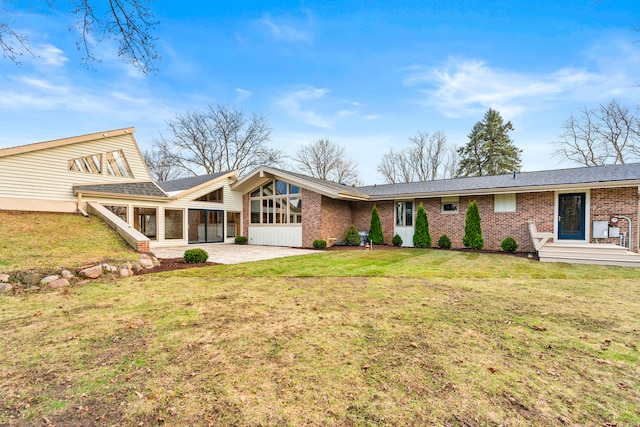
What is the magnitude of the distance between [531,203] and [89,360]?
1366 cm

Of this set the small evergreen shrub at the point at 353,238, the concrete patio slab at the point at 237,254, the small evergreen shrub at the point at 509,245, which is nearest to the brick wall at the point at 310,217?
the concrete patio slab at the point at 237,254

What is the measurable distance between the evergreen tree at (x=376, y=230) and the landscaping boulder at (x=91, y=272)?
35.5ft

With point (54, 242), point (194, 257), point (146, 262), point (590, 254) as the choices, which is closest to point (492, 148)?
point (590, 254)

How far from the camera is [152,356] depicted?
2787 millimetres

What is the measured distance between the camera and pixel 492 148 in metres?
28.4

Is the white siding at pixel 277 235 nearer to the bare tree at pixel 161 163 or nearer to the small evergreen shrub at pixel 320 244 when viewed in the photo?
the small evergreen shrub at pixel 320 244

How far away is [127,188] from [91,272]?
338 inches

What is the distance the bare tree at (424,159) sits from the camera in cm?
3147

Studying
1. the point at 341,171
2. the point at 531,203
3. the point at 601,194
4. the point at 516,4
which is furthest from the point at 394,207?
the point at 341,171

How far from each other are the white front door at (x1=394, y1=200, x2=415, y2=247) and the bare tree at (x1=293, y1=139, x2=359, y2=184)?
18255 millimetres

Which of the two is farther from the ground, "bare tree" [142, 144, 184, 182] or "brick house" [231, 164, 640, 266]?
"bare tree" [142, 144, 184, 182]

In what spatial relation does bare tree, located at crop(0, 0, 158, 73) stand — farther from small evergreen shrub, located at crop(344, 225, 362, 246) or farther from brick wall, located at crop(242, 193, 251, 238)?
brick wall, located at crop(242, 193, 251, 238)

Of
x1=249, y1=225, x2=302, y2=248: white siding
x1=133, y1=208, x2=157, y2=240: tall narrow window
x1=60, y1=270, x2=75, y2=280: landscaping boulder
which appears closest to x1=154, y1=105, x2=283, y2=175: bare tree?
x1=249, y1=225, x2=302, y2=248: white siding

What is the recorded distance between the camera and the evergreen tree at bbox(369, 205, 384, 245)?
46.5 ft
